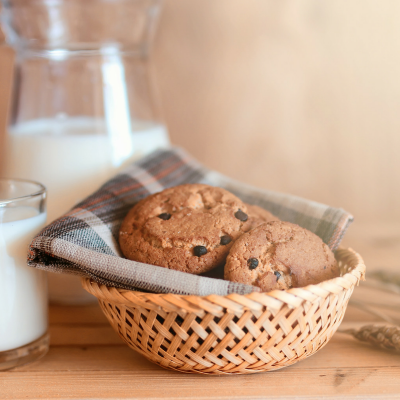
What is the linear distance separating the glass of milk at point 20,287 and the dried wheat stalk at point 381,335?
0.45 m

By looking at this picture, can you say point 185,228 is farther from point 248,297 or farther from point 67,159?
point 67,159

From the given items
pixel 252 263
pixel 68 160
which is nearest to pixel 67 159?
pixel 68 160

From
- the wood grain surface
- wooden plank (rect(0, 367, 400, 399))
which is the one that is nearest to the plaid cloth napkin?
wooden plank (rect(0, 367, 400, 399))

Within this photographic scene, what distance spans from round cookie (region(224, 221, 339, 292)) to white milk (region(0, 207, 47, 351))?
28cm

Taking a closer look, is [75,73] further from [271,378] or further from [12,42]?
→ [271,378]

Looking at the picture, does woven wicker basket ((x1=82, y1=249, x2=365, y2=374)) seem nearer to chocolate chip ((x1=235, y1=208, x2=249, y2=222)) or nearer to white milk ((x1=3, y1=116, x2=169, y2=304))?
chocolate chip ((x1=235, y1=208, x2=249, y2=222))

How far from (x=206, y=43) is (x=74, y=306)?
69 centimetres

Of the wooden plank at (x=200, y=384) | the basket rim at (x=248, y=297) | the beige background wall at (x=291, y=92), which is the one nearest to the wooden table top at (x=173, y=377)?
the wooden plank at (x=200, y=384)

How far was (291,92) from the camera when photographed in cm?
113

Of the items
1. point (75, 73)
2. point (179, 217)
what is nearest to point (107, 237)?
point (179, 217)

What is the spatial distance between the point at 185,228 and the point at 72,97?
0.39 m

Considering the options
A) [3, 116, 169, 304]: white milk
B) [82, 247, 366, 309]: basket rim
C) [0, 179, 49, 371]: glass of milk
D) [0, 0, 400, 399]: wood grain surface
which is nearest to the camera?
[82, 247, 366, 309]: basket rim

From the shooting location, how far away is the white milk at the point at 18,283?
598 millimetres

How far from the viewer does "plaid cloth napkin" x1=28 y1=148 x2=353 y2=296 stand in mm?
528
